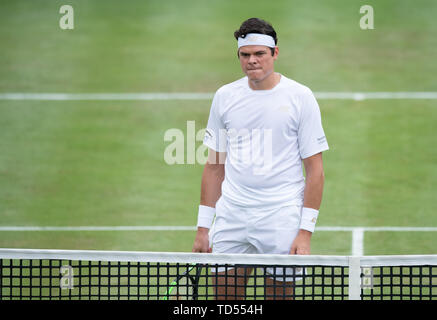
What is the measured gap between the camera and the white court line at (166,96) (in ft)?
47.1

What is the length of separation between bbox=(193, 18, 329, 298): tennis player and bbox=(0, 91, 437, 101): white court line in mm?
8993

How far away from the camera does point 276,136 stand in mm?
5348

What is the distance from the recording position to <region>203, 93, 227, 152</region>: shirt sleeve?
556 cm

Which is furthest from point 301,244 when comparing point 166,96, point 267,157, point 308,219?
point 166,96

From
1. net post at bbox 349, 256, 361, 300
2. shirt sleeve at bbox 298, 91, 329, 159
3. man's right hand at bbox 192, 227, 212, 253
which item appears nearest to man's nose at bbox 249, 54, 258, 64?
shirt sleeve at bbox 298, 91, 329, 159

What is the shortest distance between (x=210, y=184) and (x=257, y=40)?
102cm

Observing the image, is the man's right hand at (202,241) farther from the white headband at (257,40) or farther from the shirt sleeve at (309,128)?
the white headband at (257,40)

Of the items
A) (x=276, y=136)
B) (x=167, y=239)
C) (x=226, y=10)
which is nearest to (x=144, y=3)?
(x=226, y=10)

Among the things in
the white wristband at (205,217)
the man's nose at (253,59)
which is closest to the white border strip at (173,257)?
the white wristband at (205,217)

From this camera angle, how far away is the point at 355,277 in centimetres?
452

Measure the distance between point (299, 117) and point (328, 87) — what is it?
31.7 ft

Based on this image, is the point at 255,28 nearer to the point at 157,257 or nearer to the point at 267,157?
the point at 267,157

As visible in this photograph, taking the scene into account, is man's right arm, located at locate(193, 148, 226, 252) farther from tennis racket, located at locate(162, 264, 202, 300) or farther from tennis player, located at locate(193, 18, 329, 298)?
tennis racket, located at locate(162, 264, 202, 300)
